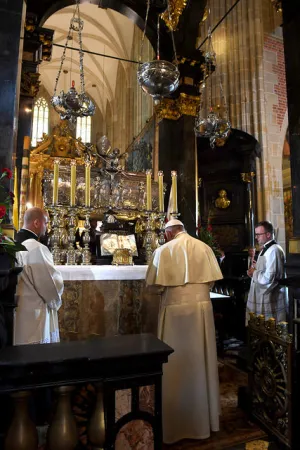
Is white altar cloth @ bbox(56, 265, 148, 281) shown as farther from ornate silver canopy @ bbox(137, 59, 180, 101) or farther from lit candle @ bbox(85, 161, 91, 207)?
ornate silver canopy @ bbox(137, 59, 180, 101)

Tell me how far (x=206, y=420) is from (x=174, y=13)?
609cm

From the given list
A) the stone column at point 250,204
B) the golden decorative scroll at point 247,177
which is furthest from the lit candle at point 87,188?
the golden decorative scroll at point 247,177

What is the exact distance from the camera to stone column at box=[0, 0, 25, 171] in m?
2.79

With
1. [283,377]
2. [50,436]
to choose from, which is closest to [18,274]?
[50,436]

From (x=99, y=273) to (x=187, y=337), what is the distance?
1.21 m

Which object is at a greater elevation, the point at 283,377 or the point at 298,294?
the point at 298,294

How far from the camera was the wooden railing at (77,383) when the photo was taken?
1.43m

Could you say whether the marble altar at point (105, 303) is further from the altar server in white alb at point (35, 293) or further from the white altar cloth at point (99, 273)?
the altar server in white alb at point (35, 293)

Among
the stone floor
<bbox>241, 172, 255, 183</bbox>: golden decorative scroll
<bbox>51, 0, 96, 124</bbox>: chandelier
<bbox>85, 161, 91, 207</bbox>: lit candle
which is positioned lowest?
the stone floor

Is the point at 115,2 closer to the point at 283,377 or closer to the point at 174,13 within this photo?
the point at 174,13

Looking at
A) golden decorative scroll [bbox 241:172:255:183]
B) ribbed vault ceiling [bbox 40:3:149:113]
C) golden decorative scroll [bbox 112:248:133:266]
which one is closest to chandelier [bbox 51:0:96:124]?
golden decorative scroll [bbox 112:248:133:266]

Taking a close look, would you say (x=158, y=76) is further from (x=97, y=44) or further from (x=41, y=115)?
(x=41, y=115)

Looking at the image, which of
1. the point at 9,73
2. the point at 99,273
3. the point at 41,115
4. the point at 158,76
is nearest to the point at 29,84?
the point at 9,73

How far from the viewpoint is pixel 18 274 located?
8.79 feet
